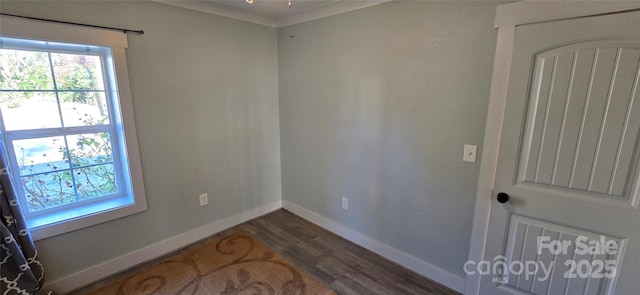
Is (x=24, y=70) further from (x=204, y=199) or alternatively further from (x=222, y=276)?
(x=222, y=276)

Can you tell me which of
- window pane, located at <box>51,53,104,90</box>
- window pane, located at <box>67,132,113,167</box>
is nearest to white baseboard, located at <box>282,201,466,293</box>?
window pane, located at <box>67,132,113,167</box>

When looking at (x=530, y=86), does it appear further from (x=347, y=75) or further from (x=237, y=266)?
(x=237, y=266)

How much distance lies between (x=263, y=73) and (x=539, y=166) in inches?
99.5

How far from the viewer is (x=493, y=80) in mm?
1578

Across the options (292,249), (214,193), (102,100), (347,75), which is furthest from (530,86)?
(102,100)

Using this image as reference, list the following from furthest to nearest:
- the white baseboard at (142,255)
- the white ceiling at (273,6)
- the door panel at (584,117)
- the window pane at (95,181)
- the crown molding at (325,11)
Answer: the white ceiling at (273,6) → the crown molding at (325,11) → the window pane at (95,181) → the white baseboard at (142,255) → the door panel at (584,117)

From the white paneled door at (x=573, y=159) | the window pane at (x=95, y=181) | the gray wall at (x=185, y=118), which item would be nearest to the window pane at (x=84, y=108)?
the gray wall at (x=185, y=118)

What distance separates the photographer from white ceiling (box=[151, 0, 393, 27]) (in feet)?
7.36

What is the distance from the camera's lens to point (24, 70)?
1.73 meters

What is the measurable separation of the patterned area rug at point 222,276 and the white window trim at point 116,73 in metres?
0.53

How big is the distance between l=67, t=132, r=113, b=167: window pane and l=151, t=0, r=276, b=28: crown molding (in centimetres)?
120

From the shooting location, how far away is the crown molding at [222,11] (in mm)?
2221

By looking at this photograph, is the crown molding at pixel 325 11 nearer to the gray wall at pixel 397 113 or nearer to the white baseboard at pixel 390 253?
the gray wall at pixel 397 113

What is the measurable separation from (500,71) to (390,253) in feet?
5.47
